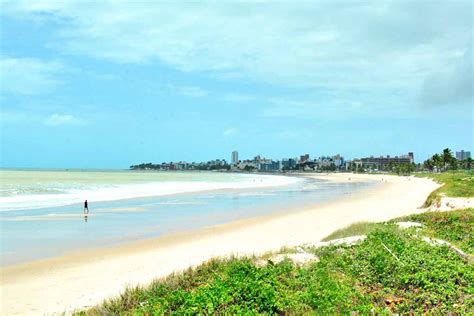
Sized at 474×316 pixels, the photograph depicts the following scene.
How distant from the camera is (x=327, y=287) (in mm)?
7973

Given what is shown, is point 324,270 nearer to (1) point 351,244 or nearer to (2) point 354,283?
(2) point 354,283

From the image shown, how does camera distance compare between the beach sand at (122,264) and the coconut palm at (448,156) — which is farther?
the coconut palm at (448,156)

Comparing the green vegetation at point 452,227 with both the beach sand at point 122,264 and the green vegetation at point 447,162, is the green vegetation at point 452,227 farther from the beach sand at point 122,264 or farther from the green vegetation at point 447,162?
the green vegetation at point 447,162

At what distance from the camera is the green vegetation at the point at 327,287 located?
7.16m

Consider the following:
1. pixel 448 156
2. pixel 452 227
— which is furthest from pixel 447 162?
pixel 452 227

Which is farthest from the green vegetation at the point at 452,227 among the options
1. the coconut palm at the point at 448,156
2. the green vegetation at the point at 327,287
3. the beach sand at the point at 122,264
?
the coconut palm at the point at 448,156

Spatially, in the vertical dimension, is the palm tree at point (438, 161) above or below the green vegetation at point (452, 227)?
above

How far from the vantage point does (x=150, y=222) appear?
24359 millimetres

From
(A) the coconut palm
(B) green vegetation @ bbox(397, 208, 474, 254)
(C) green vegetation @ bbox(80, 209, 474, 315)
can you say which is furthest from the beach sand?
(A) the coconut palm

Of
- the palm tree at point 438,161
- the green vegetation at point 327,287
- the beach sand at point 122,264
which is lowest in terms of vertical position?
the beach sand at point 122,264

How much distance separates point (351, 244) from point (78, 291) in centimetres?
670

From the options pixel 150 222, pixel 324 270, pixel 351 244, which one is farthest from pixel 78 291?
pixel 150 222

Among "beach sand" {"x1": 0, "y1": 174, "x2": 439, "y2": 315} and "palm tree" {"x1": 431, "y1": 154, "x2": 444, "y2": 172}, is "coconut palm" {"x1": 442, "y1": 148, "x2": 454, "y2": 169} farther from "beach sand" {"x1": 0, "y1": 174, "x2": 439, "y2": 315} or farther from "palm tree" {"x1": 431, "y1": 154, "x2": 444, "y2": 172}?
"beach sand" {"x1": 0, "y1": 174, "x2": 439, "y2": 315}

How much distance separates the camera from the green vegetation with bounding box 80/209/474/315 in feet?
23.5
